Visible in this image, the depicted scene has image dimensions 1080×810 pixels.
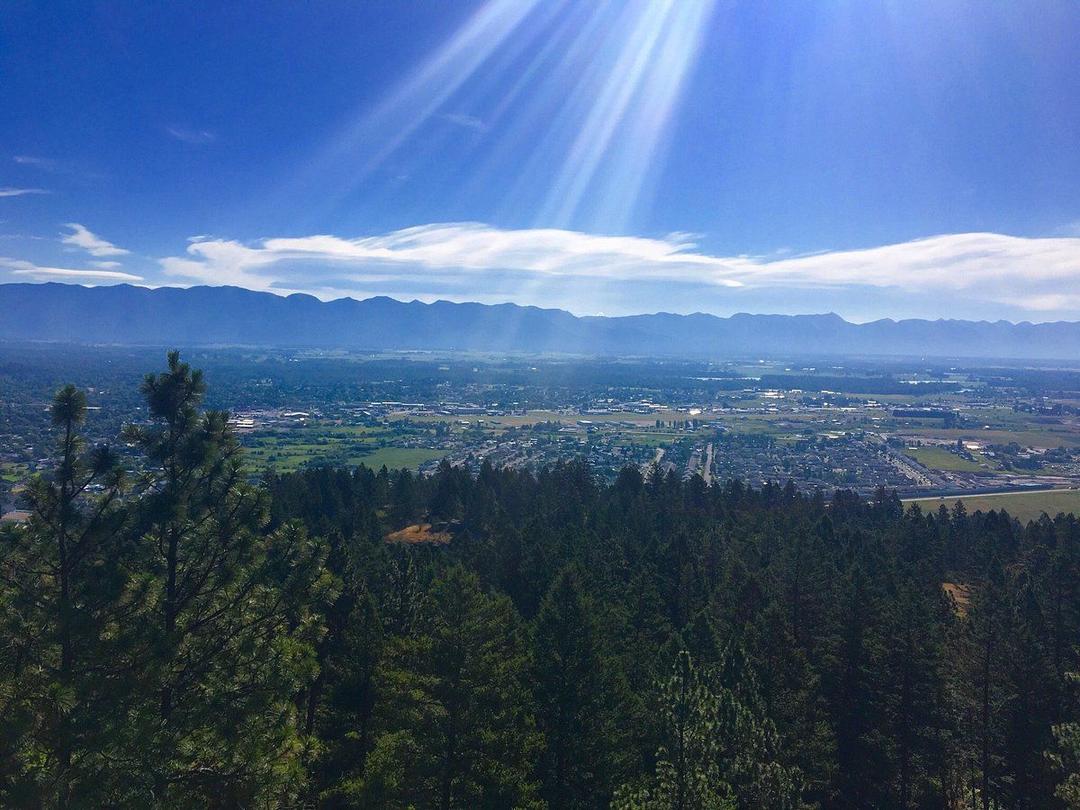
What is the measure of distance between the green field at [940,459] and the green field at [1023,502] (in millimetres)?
13494

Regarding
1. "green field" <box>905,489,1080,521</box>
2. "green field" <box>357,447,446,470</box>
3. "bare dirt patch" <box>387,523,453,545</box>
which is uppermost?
"bare dirt patch" <box>387,523,453,545</box>

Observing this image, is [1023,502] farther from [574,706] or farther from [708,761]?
[708,761]

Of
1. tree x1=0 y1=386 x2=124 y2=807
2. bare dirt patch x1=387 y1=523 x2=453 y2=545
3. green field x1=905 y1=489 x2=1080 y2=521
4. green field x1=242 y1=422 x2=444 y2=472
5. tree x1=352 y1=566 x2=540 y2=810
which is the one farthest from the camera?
green field x1=242 y1=422 x2=444 y2=472

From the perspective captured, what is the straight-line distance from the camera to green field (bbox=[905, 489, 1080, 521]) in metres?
57.4

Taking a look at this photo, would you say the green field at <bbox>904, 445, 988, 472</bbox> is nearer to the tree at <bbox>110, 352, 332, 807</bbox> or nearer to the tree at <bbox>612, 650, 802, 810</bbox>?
the tree at <bbox>612, 650, 802, 810</bbox>

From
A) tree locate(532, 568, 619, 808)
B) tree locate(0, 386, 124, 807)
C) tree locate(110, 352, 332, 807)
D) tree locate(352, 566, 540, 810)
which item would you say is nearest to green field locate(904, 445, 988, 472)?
tree locate(532, 568, 619, 808)

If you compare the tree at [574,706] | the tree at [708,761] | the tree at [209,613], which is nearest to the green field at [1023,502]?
the tree at [708,761]

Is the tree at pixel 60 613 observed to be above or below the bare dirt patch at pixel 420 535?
above

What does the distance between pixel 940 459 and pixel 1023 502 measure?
2693cm

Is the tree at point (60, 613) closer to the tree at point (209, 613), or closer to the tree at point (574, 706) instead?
the tree at point (209, 613)

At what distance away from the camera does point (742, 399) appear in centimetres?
16775

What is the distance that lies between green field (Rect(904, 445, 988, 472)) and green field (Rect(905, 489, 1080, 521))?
44.3 ft

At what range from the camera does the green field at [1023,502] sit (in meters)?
57.4

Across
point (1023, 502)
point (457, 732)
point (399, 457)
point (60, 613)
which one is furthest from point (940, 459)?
point (60, 613)
